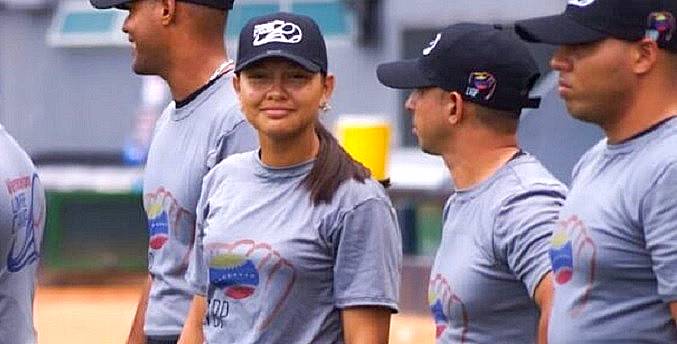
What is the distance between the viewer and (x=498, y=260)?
16.8 feet

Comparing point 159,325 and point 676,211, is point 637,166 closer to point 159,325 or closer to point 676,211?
point 676,211

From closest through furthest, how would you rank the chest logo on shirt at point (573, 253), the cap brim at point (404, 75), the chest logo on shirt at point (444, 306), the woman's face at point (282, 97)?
the chest logo on shirt at point (573, 253), the chest logo on shirt at point (444, 306), the woman's face at point (282, 97), the cap brim at point (404, 75)

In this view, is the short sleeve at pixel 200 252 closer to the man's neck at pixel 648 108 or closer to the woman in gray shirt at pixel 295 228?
the woman in gray shirt at pixel 295 228

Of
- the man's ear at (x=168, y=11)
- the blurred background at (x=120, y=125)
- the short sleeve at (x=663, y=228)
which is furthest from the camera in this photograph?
the blurred background at (x=120, y=125)

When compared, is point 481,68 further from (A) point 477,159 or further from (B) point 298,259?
(B) point 298,259

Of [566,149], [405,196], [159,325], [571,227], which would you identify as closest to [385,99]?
[405,196]

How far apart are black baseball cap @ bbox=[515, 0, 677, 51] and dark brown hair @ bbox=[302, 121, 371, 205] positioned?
0.75 m

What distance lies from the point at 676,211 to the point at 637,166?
0.19 metres

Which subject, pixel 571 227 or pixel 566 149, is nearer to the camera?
pixel 571 227

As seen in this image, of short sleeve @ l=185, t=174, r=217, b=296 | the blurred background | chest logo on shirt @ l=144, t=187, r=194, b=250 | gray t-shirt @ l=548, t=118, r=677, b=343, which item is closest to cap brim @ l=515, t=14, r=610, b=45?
gray t-shirt @ l=548, t=118, r=677, b=343

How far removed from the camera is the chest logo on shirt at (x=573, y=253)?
182 inches

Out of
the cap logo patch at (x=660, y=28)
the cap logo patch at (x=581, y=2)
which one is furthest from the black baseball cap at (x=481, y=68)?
the cap logo patch at (x=660, y=28)

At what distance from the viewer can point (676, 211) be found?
4422 millimetres

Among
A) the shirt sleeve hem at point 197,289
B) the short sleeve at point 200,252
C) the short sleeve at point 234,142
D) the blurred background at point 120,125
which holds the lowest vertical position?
the blurred background at point 120,125
